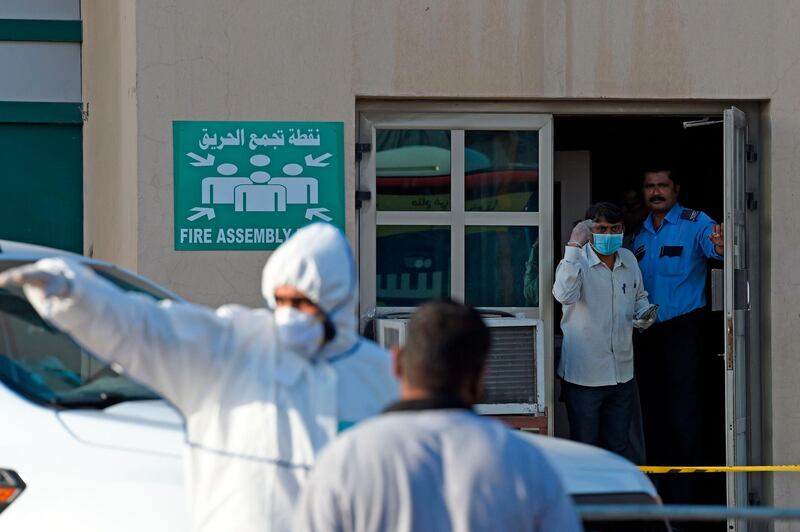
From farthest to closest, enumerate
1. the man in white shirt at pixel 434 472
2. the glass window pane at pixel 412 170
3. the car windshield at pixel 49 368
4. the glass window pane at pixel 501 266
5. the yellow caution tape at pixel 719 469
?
the glass window pane at pixel 501 266 < the glass window pane at pixel 412 170 < the yellow caution tape at pixel 719 469 < the car windshield at pixel 49 368 < the man in white shirt at pixel 434 472

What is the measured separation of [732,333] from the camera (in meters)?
7.64

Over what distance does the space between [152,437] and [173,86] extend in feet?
12.8

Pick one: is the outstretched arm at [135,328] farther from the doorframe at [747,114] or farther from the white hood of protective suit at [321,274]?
the doorframe at [747,114]

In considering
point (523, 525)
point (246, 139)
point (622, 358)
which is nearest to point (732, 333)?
point (622, 358)

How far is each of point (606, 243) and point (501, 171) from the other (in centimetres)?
78

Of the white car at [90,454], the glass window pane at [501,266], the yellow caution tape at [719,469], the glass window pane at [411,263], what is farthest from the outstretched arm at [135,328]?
the glass window pane at [501,266]

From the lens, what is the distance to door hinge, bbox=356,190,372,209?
773 centimetres

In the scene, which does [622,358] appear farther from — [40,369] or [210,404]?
[210,404]

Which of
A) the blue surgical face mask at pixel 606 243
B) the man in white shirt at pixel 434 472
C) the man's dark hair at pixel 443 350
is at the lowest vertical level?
the man in white shirt at pixel 434 472

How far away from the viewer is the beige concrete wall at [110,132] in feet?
25.6

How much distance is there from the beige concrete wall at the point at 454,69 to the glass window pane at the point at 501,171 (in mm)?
291

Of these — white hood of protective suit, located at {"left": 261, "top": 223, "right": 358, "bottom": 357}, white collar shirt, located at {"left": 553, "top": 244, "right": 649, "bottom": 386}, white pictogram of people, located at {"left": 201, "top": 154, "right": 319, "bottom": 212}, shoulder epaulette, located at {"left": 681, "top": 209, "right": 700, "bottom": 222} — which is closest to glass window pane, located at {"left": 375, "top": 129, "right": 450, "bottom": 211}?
white pictogram of people, located at {"left": 201, "top": 154, "right": 319, "bottom": 212}

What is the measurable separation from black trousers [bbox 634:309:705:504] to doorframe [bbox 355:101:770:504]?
1.58ft

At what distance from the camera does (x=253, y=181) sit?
25.0 feet
